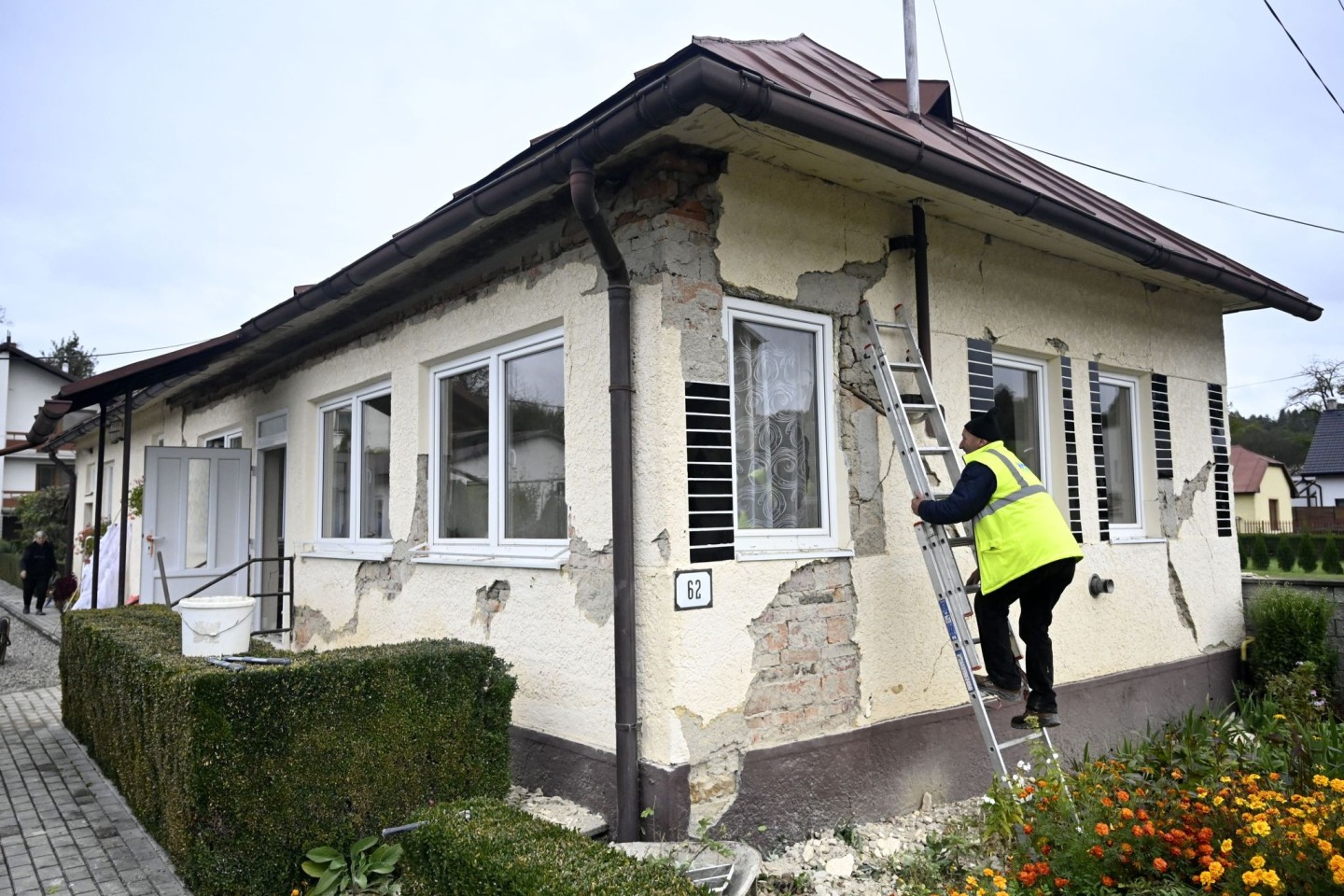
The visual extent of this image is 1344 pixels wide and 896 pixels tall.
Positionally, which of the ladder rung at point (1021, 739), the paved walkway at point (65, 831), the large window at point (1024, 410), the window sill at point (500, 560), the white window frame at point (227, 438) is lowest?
the paved walkway at point (65, 831)

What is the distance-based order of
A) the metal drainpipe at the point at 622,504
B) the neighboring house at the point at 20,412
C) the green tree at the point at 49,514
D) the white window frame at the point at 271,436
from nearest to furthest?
the metal drainpipe at the point at 622,504 < the white window frame at the point at 271,436 < the green tree at the point at 49,514 < the neighboring house at the point at 20,412

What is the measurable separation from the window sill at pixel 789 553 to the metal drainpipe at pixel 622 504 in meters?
0.57

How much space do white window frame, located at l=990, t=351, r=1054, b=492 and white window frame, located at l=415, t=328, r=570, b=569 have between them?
3.29 metres

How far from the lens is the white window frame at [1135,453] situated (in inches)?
284

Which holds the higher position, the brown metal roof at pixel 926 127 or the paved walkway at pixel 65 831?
the brown metal roof at pixel 926 127

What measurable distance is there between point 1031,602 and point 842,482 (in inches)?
44.5

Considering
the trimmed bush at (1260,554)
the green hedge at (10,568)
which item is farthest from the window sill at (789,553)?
the trimmed bush at (1260,554)

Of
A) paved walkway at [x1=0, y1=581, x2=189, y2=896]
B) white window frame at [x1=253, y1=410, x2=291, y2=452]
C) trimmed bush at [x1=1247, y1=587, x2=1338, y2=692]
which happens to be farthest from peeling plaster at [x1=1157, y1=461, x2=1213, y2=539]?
white window frame at [x1=253, y1=410, x2=291, y2=452]

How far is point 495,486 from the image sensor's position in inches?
229

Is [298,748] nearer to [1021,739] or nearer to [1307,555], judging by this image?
[1021,739]

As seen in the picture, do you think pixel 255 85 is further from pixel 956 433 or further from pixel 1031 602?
pixel 1031 602

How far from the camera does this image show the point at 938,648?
17.9 ft

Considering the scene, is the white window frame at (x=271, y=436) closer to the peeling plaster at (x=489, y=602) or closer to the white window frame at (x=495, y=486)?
the white window frame at (x=495, y=486)

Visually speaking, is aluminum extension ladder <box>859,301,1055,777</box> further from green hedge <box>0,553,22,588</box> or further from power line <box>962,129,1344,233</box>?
green hedge <box>0,553,22,588</box>
